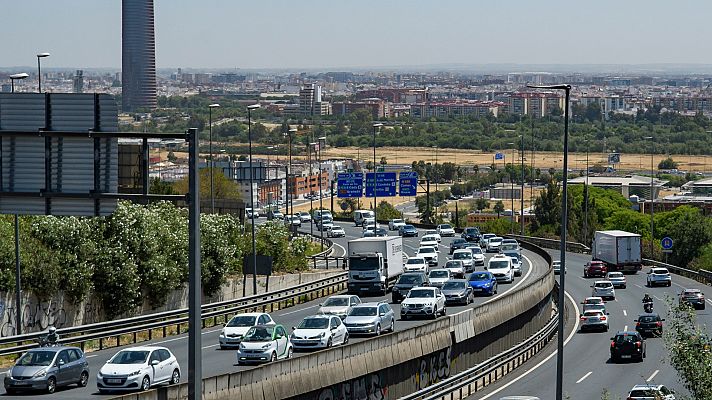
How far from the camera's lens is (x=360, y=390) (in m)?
40.1

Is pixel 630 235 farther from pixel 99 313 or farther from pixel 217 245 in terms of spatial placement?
pixel 99 313

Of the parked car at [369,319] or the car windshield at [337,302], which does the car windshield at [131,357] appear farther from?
the car windshield at [337,302]

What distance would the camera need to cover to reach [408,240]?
112 metres

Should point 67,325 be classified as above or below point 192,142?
below

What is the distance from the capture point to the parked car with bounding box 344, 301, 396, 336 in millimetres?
46781

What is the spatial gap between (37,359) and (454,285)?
1181 inches

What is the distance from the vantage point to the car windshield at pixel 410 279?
202ft

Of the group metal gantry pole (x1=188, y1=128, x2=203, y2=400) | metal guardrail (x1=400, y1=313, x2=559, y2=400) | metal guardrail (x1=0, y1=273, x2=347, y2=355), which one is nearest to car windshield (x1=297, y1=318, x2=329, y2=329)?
metal guardrail (x1=400, y1=313, x2=559, y2=400)

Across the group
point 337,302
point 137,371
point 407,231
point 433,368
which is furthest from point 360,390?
point 407,231

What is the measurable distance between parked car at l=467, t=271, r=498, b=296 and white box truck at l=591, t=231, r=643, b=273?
29167 millimetres

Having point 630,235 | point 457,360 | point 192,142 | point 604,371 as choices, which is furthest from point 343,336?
point 630,235

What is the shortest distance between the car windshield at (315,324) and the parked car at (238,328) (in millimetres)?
1511

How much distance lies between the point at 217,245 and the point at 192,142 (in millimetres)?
48672

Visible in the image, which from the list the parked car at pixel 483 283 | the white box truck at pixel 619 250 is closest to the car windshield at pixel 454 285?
the parked car at pixel 483 283
